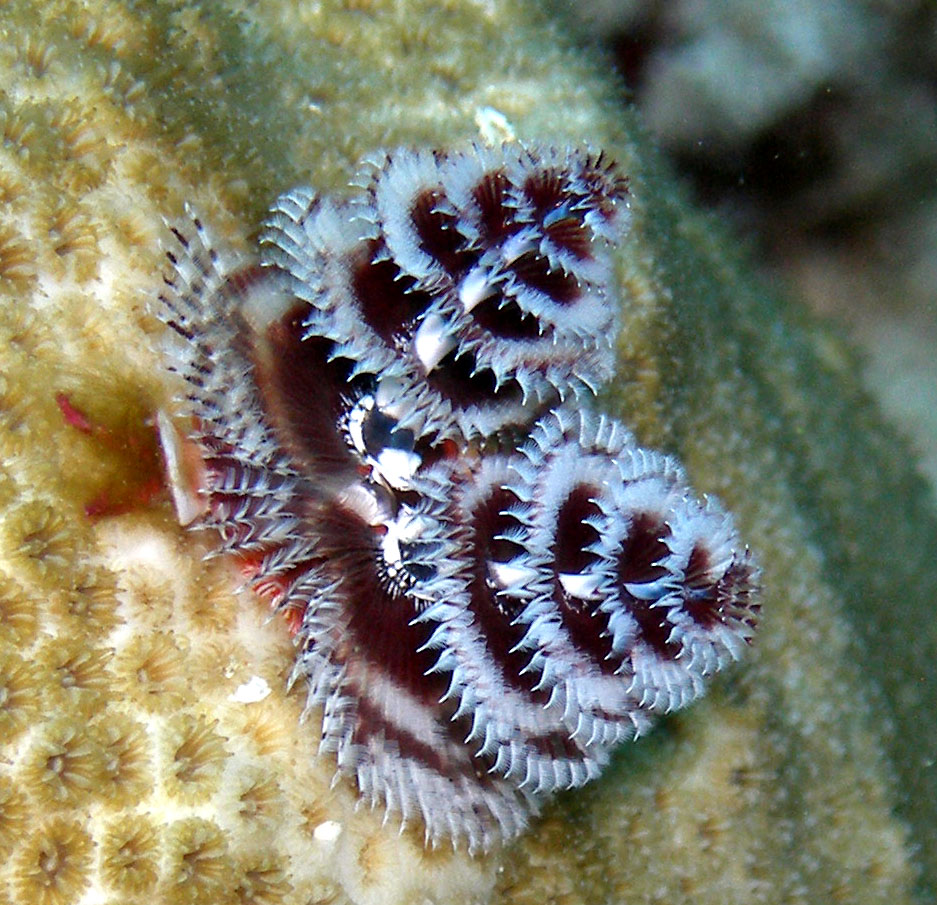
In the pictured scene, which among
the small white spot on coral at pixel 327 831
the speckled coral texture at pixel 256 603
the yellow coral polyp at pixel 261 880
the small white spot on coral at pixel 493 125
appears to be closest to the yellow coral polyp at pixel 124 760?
the speckled coral texture at pixel 256 603

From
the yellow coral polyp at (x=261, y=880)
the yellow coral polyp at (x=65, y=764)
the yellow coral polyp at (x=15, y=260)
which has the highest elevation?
the yellow coral polyp at (x=15, y=260)

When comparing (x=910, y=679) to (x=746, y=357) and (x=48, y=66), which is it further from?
(x=48, y=66)

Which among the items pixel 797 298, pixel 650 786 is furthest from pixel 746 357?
pixel 650 786

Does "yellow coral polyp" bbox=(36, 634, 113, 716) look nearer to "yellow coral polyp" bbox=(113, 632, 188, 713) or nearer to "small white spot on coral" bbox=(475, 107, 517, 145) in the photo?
"yellow coral polyp" bbox=(113, 632, 188, 713)

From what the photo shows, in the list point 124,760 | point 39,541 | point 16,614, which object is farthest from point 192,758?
point 39,541

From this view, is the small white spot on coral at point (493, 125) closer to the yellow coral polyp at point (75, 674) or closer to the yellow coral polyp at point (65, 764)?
the yellow coral polyp at point (75, 674)

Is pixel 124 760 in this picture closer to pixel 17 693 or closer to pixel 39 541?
pixel 17 693
